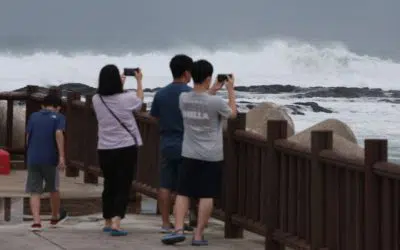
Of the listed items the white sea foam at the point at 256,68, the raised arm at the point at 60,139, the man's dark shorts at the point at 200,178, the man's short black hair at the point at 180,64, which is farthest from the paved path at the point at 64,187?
the white sea foam at the point at 256,68

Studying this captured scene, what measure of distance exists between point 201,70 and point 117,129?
43.7 inches

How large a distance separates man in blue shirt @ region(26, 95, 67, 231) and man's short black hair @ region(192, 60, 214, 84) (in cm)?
185

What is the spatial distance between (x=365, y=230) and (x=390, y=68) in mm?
84433

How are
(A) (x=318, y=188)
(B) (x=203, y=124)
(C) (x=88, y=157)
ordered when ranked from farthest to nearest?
(C) (x=88, y=157) < (B) (x=203, y=124) < (A) (x=318, y=188)

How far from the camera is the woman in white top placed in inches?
429

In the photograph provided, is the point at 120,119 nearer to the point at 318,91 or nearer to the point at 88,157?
the point at 88,157

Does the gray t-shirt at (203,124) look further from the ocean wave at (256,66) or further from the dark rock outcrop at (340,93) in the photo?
the ocean wave at (256,66)

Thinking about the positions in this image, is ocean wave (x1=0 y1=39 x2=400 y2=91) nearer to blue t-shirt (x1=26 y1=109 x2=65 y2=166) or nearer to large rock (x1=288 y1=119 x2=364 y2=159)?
large rock (x1=288 y1=119 x2=364 y2=159)

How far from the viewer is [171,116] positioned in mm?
11094

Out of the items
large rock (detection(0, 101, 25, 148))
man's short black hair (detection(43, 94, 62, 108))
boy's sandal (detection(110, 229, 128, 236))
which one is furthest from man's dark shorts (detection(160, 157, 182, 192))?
large rock (detection(0, 101, 25, 148))

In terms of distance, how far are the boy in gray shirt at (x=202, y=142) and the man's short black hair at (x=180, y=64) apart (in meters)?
0.43

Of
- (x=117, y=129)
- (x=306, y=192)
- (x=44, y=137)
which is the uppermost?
(x=117, y=129)

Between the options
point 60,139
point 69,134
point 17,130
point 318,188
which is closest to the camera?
point 318,188

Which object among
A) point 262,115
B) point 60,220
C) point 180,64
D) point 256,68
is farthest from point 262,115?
point 256,68
